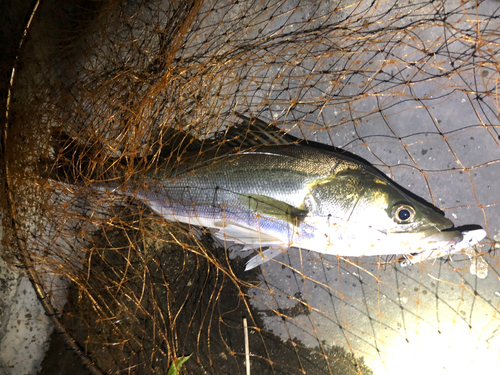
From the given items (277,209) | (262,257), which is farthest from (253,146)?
(262,257)

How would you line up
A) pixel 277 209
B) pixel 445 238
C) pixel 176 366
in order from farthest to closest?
pixel 176 366 → pixel 277 209 → pixel 445 238

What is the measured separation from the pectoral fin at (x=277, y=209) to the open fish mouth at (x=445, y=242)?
1.04 m

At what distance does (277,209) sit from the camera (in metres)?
2.29

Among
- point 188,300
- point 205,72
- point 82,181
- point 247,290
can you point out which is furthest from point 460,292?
point 82,181

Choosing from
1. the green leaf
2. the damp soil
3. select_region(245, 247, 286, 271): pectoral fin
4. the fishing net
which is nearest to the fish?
select_region(245, 247, 286, 271): pectoral fin

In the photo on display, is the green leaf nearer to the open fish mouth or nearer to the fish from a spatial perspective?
Answer: the fish

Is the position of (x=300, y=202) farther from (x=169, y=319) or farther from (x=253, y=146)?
(x=169, y=319)

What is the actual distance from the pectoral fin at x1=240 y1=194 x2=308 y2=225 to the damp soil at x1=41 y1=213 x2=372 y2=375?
68 centimetres

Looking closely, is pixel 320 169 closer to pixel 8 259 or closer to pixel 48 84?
pixel 48 84

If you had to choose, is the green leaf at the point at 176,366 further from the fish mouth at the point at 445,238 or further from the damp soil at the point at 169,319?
the fish mouth at the point at 445,238

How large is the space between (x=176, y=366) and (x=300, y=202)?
75.8 inches

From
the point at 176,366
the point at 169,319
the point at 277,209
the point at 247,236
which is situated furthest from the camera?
the point at 169,319

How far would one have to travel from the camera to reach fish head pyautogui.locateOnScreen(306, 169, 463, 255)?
223cm

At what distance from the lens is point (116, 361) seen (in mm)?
2719
